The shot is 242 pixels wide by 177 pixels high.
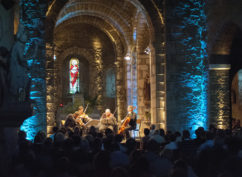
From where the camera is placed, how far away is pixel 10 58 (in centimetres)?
345

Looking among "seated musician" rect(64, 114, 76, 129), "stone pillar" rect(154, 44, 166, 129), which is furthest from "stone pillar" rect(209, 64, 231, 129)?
"seated musician" rect(64, 114, 76, 129)

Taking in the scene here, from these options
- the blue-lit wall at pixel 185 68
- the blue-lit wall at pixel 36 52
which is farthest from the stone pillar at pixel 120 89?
the blue-lit wall at pixel 36 52

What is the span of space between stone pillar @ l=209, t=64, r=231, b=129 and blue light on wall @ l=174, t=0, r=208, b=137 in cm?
137

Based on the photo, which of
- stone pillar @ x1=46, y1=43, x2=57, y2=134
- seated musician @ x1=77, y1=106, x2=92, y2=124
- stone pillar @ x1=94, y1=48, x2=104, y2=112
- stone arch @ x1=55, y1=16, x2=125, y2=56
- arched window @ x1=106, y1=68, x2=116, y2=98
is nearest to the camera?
stone pillar @ x1=46, y1=43, x2=57, y2=134

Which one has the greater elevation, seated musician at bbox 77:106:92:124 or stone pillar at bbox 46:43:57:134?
stone pillar at bbox 46:43:57:134

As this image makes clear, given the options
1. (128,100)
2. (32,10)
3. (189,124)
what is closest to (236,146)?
(189,124)

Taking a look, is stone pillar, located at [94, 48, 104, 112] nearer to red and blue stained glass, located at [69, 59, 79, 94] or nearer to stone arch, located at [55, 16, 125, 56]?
red and blue stained glass, located at [69, 59, 79, 94]

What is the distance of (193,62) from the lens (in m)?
9.68

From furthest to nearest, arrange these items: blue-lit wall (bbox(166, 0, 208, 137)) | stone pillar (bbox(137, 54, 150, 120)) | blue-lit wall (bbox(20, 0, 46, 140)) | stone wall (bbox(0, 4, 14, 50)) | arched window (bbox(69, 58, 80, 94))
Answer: arched window (bbox(69, 58, 80, 94)) → stone pillar (bbox(137, 54, 150, 120)) → blue-lit wall (bbox(166, 0, 208, 137)) → blue-lit wall (bbox(20, 0, 46, 140)) → stone wall (bbox(0, 4, 14, 50))

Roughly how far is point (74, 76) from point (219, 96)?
11025 millimetres

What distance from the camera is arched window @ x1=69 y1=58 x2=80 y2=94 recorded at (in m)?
A: 19.3

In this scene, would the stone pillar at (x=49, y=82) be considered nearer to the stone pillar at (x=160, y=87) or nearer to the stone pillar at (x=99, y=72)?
the stone pillar at (x=160, y=87)

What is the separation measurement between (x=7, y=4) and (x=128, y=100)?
12300 mm

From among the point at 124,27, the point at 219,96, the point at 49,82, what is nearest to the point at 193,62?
the point at 219,96
